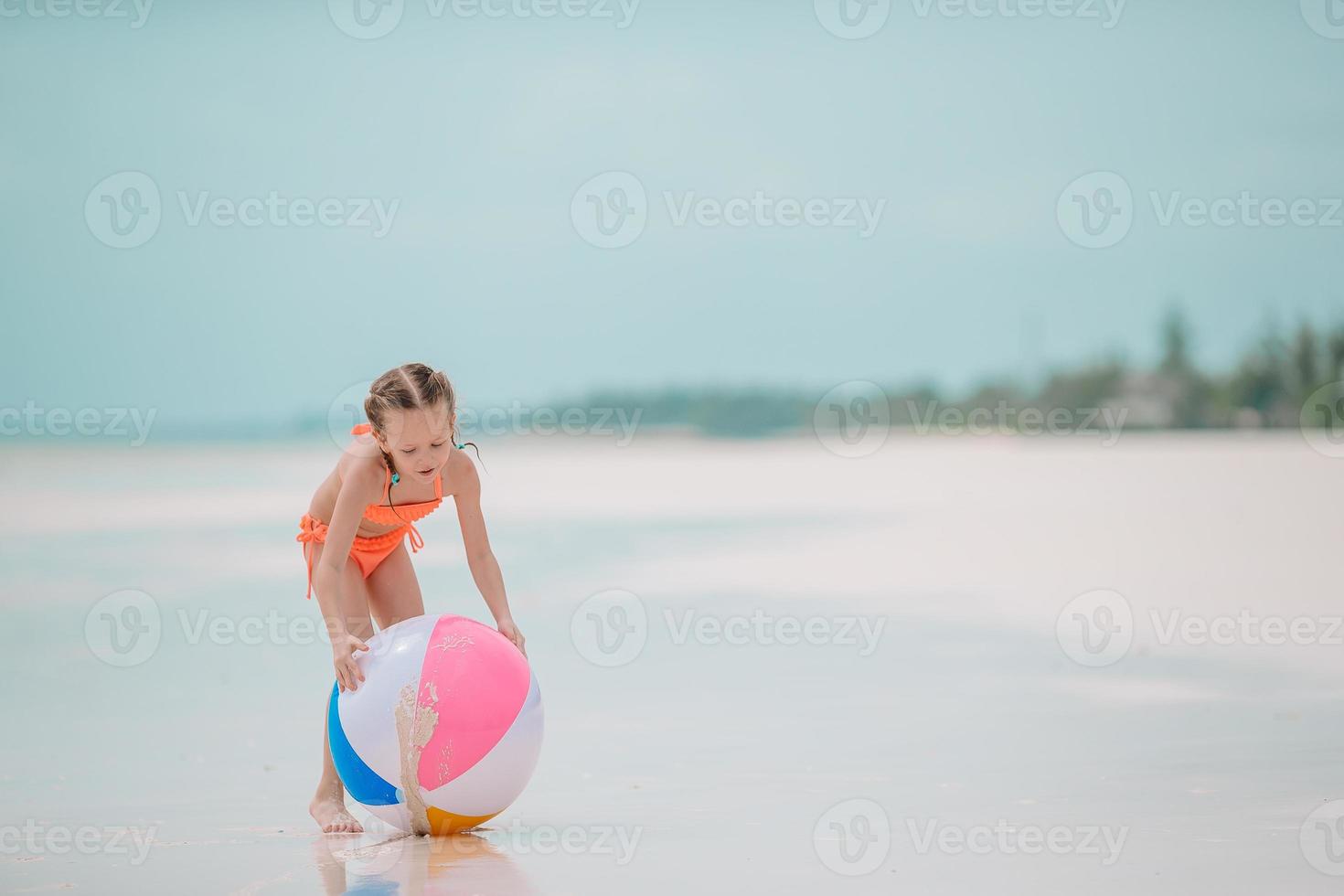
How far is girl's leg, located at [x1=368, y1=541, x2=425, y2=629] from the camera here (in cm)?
459

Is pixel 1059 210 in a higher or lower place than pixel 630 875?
higher

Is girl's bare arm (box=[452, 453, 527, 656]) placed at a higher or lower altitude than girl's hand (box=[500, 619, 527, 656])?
higher

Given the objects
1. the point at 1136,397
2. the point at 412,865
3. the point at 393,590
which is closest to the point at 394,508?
the point at 393,590

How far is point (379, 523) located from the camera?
4371 millimetres

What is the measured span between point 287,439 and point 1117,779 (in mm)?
38609

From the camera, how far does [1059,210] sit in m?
15.3

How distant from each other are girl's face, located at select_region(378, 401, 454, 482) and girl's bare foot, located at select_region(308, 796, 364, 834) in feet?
3.20

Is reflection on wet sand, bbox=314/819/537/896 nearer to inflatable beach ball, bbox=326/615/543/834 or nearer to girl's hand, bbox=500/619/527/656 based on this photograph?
inflatable beach ball, bbox=326/615/543/834

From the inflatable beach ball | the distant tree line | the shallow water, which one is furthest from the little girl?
the distant tree line

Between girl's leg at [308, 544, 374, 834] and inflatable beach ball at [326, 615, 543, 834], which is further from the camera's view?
girl's leg at [308, 544, 374, 834]

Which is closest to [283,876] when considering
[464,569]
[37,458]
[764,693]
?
[764,693]

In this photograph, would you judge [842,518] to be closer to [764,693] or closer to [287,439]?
[764,693]

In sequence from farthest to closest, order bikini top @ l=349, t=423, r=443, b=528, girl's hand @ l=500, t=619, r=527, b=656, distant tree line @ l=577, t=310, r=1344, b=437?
distant tree line @ l=577, t=310, r=1344, b=437 < girl's hand @ l=500, t=619, r=527, b=656 < bikini top @ l=349, t=423, r=443, b=528

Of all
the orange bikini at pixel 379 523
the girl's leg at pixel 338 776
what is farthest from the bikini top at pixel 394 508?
the girl's leg at pixel 338 776
